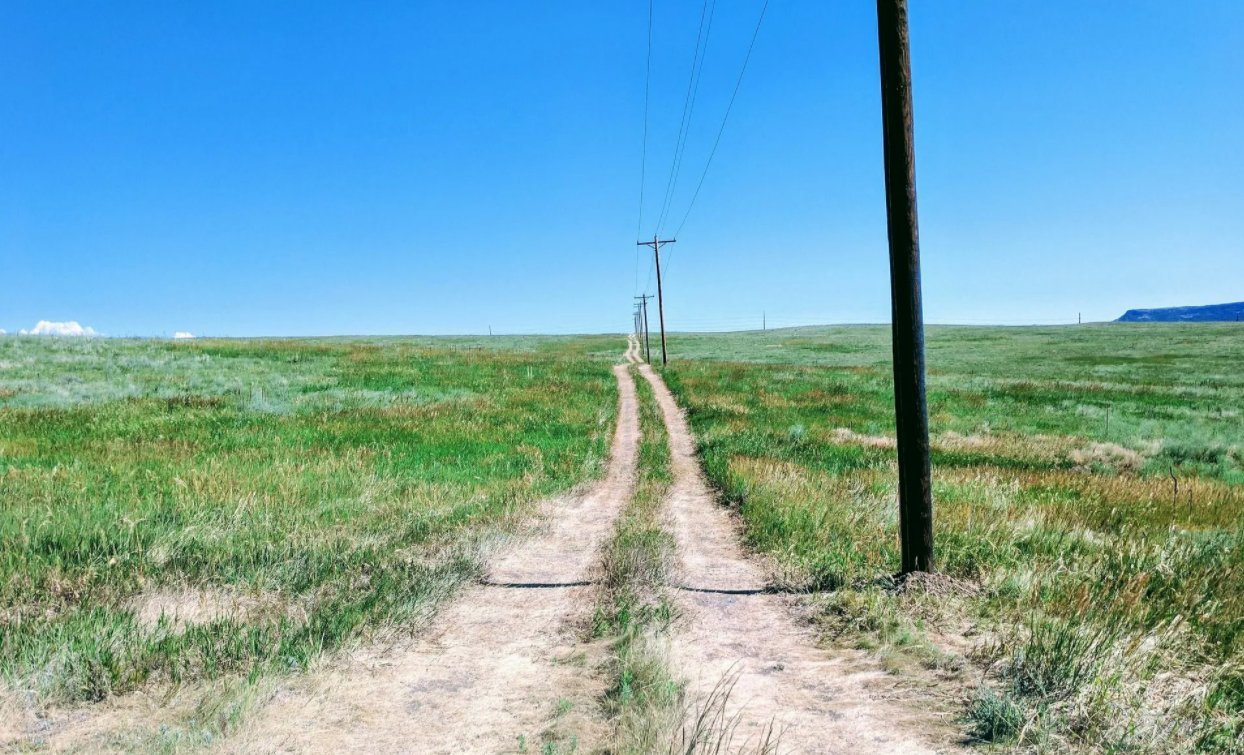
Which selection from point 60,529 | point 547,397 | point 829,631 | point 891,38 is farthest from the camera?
point 547,397

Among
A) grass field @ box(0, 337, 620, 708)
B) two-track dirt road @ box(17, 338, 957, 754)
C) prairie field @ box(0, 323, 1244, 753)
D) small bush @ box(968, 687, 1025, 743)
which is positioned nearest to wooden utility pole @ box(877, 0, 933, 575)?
prairie field @ box(0, 323, 1244, 753)

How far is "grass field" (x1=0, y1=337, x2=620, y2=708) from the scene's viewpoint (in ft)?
15.1

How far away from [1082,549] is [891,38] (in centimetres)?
647

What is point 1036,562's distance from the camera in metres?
6.66

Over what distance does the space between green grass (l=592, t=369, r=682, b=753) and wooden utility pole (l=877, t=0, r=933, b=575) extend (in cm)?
283

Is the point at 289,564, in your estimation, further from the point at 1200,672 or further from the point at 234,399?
the point at 234,399

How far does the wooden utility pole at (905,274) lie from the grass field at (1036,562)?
740 mm

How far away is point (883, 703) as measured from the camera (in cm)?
411

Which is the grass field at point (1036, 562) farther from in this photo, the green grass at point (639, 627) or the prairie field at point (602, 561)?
the green grass at point (639, 627)

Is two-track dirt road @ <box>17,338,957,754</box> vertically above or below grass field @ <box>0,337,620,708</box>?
below

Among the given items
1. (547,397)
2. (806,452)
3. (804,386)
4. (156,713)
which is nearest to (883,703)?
(156,713)

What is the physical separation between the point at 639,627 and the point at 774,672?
122 centimetres

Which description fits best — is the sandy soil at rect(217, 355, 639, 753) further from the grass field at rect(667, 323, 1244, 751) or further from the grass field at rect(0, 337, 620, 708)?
the grass field at rect(667, 323, 1244, 751)

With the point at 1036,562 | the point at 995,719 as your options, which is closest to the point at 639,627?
the point at 995,719
